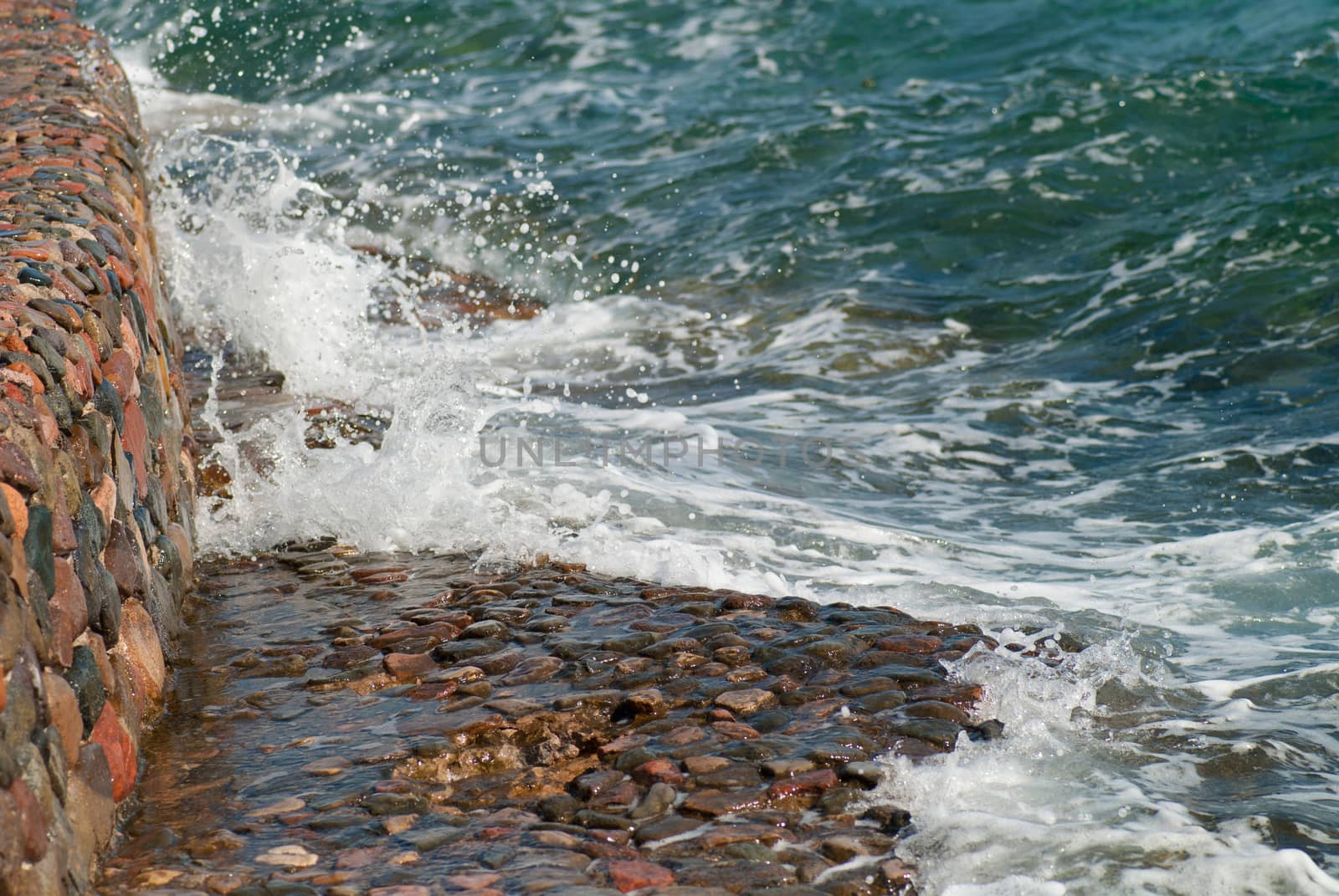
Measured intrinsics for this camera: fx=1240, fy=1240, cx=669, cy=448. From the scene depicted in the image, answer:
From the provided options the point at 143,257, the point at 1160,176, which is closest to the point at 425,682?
→ the point at 143,257

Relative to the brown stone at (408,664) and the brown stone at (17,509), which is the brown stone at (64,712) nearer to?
the brown stone at (17,509)

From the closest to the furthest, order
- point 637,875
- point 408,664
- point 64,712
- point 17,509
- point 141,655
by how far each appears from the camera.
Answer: point 17,509
point 64,712
point 637,875
point 141,655
point 408,664

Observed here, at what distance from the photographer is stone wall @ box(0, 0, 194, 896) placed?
196 centimetres

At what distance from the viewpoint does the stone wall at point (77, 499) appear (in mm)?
1959

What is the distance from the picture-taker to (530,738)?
10.1 feet

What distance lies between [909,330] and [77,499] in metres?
6.13

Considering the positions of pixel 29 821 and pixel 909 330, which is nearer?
pixel 29 821

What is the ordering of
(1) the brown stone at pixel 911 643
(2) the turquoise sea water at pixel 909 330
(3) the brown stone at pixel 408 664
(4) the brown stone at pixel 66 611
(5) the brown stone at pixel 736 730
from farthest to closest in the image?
1. (1) the brown stone at pixel 911 643
2. (3) the brown stone at pixel 408 664
3. (2) the turquoise sea water at pixel 909 330
4. (5) the brown stone at pixel 736 730
5. (4) the brown stone at pixel 66 611

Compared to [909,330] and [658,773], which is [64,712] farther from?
[909,330]

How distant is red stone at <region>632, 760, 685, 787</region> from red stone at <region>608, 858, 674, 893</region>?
323 mm

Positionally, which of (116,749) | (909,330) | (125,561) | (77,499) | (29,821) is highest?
(909,330)

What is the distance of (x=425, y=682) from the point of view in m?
3.37


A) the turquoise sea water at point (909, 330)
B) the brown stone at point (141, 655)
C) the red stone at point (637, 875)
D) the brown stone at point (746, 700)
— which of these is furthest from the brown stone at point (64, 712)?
the turquoise sea water at point (909, 330)

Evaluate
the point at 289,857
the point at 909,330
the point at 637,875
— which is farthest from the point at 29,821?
the point at 909,330
